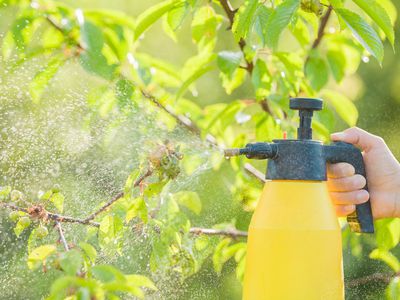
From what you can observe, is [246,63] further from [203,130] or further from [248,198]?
[248,198]

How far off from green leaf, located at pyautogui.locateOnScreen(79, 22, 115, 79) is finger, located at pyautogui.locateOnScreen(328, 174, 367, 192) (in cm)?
39

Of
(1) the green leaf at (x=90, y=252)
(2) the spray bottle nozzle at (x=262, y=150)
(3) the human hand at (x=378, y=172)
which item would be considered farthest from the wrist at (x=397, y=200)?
(1) the green leaf at (x=90, y=252)

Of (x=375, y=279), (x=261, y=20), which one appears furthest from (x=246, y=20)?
(x=375, y=279)

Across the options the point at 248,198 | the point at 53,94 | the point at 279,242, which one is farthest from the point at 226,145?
the point at 279,242

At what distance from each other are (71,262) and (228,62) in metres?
0.57

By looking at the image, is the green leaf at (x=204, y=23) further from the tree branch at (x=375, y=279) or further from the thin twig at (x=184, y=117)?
the tree branch at (x=375, y=279)

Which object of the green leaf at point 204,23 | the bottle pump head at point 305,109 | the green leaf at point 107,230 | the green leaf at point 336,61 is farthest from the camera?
the green leaf at point 336,61

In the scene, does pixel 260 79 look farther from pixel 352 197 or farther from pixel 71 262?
pixel 71 262

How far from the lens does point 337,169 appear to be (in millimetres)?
1215

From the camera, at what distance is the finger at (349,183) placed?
125 cm

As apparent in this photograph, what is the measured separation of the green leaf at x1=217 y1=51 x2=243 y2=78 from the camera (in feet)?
4.80

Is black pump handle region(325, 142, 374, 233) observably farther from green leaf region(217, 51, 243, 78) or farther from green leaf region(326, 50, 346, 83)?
green leaf region(326, 50, 346, 83)

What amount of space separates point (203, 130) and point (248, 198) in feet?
0.53

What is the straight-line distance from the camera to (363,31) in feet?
3.89
